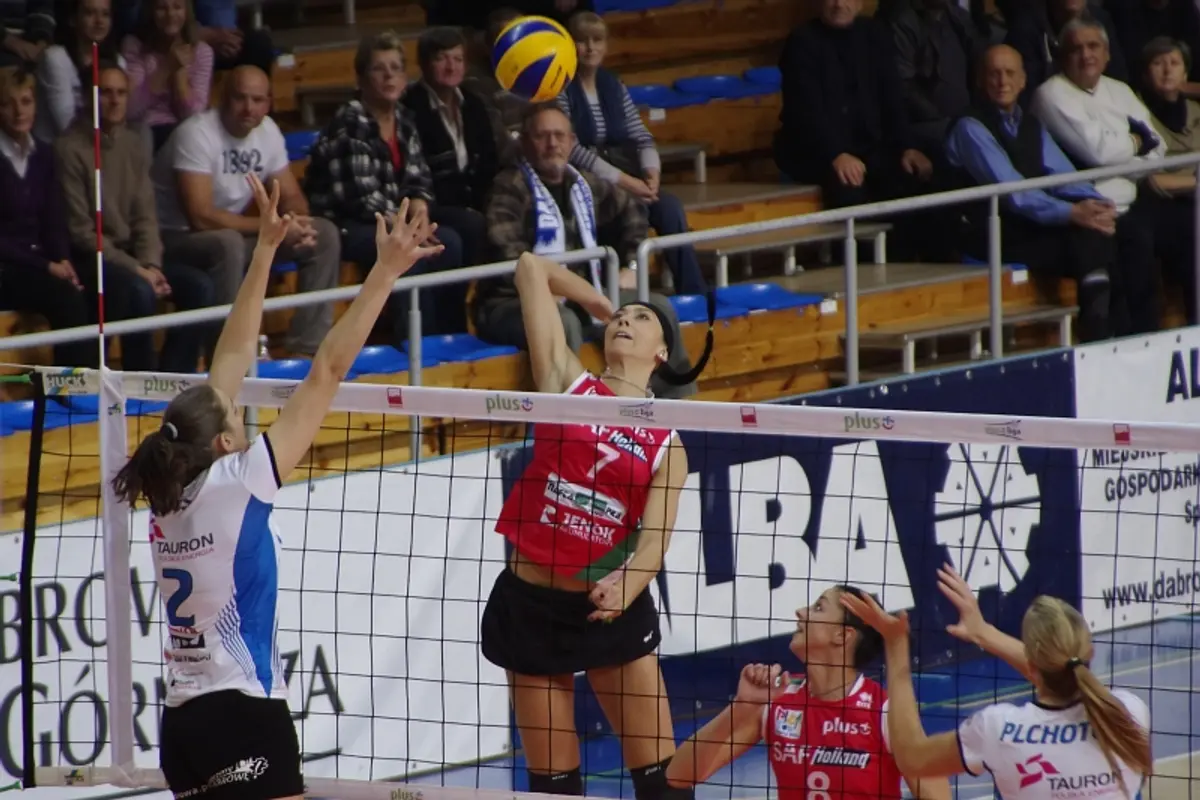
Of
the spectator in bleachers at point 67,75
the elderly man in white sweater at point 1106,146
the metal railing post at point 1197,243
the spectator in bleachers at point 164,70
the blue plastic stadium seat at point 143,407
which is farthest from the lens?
the elderly man in white sweater at point 1106,146

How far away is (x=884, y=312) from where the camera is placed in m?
12.2

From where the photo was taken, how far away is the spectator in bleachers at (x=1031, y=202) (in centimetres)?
1218

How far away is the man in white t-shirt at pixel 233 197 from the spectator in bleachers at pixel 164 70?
0.36m

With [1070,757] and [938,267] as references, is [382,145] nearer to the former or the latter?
[938,267]

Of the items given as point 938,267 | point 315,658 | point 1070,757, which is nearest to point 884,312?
point 938,267

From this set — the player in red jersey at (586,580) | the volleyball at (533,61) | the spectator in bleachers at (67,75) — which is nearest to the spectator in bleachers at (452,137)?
the volleyball at (533,61)

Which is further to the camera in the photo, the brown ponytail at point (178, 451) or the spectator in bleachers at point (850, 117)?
the spectator in bleachers at point (850, 117)

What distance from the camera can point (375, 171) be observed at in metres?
10.4

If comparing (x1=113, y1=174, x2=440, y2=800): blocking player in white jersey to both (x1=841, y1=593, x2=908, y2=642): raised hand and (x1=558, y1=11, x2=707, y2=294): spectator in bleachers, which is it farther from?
(x1=558, y1=11, x2=707, y2=294): spectator in bleachers

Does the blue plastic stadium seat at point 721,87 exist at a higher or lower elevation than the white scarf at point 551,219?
higher

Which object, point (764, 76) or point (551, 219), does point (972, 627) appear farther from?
point (764, 76)

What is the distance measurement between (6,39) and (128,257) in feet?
6.13

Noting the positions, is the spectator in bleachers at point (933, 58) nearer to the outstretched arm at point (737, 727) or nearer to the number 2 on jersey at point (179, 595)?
the outstretched arm at point (737, 727)

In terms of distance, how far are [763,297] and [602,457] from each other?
17.0ft
